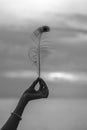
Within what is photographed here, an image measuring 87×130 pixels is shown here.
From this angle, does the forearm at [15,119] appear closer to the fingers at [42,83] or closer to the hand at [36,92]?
the hand at [36,92]

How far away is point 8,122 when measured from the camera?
183 feet

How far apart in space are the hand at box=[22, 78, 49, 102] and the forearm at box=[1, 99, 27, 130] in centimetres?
56

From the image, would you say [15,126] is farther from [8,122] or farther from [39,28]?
[39,28]

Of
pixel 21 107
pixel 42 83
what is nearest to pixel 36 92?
pixel 42 83

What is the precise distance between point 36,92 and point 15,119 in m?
3.01

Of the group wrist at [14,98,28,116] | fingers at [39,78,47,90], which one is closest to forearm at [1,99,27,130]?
wrist at [14,98,28,116]

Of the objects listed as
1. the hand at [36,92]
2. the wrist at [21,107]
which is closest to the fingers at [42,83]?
the hand at [36,92]

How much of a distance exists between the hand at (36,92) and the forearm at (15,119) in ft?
1.85

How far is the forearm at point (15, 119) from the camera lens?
5559 centimetres

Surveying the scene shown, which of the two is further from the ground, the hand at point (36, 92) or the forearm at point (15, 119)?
the hand at point (36, 92)

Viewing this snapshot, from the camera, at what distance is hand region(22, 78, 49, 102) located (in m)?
55.8

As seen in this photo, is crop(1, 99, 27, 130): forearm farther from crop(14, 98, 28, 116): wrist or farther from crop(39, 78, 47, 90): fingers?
crop(39, 78, 47, 90): fingers

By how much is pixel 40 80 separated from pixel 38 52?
2.47 m

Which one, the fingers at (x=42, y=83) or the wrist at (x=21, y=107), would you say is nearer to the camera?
the fingers at (x=42, y=83)
